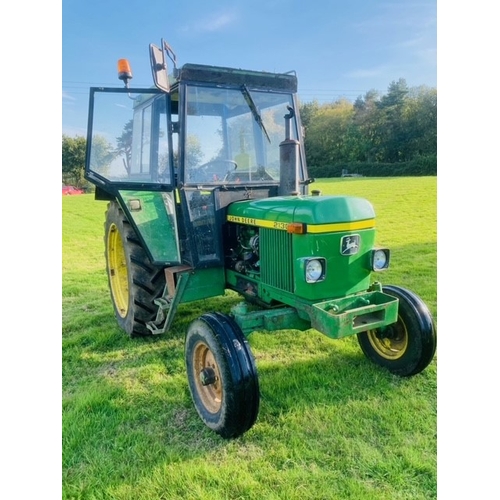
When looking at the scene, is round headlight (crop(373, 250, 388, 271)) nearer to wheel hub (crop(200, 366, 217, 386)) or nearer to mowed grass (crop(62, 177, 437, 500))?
mowed grass (crop(62, 177, 437, 500))

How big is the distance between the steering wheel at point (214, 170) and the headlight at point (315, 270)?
1103mm

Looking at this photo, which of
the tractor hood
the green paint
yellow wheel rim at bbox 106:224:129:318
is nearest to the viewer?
the tractor hood

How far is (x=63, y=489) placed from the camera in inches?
81.7

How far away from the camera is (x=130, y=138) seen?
362 centimetres

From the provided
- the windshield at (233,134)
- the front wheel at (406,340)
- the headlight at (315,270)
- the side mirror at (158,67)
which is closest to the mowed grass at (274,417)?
the front wheel at (406,340)

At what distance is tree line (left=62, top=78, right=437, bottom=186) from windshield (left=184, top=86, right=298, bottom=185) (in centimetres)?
38

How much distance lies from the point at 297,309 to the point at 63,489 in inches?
62.0

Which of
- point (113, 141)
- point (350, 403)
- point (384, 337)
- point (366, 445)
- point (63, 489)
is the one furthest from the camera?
point (113, 141)

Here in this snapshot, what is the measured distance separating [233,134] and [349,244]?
1347 millimetres

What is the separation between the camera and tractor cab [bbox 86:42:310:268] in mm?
3023

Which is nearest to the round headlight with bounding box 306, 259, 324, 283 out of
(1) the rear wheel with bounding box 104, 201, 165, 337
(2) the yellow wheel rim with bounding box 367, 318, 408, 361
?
(2) the yellow wheel rim with bounding box 367, 318, 408, 361

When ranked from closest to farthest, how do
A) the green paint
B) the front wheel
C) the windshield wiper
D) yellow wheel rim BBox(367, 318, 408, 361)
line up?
the front wheel, yellow wheel rim BBox(367, 318, 408, 361), the windshield wiper, the green paint
